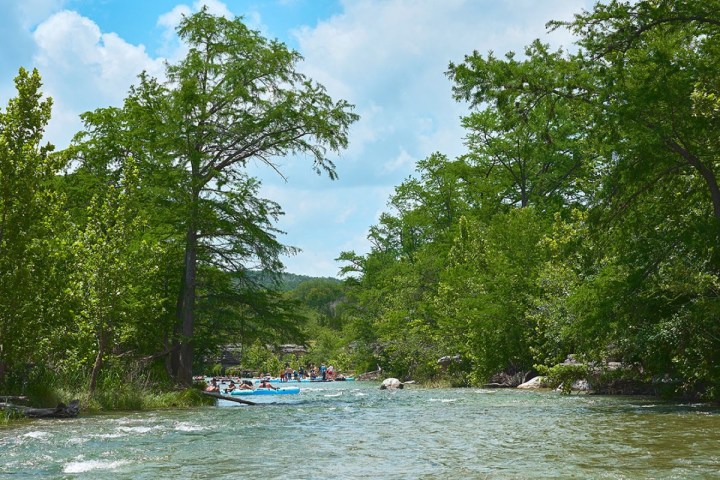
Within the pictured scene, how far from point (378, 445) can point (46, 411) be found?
9.03m

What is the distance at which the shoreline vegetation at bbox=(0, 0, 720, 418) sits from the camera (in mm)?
17125

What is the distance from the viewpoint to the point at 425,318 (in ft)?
158

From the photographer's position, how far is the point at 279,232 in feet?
89.4

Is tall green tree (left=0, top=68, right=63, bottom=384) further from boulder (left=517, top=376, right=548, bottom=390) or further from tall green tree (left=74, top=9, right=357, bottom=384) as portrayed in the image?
boulder (left=517, top=376, right=548, bottom=390)

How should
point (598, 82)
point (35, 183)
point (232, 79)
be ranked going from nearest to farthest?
point (35, 183) < point (598, 82) < point (232, 79)

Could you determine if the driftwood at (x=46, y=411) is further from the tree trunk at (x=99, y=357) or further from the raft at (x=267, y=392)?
the raft at (x=267, y=392)

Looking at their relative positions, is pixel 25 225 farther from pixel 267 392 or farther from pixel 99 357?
Result: pixel 267 392

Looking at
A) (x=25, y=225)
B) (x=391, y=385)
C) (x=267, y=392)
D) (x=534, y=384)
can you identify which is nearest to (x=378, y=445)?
(x=25, y=225)

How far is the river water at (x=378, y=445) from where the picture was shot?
28.3 ft

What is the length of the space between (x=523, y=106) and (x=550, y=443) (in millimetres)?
10410

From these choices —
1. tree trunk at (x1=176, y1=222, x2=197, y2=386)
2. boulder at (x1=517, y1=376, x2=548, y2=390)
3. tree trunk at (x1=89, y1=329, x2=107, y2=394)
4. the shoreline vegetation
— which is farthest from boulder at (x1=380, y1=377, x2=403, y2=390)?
tree trunk at (x1=89, y1=329, x2=107, y2=394)

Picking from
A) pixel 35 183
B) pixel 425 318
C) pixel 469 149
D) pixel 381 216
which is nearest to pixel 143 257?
pixel 35 183

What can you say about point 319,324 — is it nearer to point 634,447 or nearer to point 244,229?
point 244,229

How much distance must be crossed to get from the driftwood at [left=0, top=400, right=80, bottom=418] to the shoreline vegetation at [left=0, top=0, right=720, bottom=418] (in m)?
1.30
